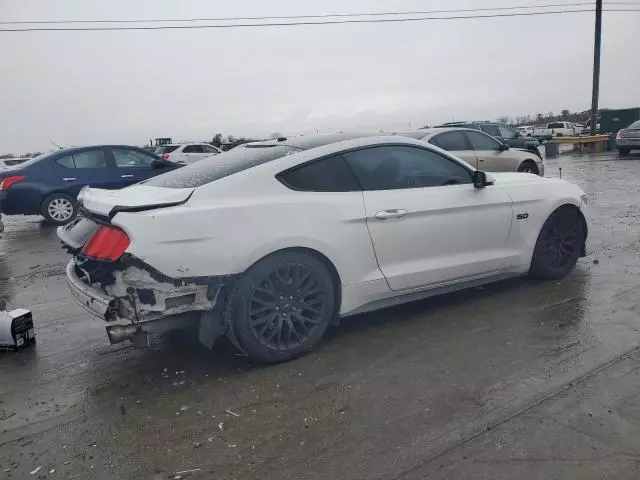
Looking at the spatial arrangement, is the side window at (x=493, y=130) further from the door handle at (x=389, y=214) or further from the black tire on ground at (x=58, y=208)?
the door handle at (x=389, y=214)

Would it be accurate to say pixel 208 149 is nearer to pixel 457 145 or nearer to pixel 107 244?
pixel 457 145

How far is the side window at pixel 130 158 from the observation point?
1134 cm

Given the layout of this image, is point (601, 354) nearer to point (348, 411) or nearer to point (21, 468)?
point (348, 411)

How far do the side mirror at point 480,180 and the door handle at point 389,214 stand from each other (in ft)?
2.91

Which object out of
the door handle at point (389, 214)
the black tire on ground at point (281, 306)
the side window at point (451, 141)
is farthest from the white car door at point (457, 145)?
the black tire on ground at point (281, 306)

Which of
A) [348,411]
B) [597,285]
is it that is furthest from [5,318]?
[597,285]

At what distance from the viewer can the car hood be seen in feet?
11.3

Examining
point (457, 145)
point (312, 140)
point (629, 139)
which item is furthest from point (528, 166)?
point (629, 139)

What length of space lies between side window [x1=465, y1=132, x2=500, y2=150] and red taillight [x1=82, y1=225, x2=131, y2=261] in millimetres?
9004

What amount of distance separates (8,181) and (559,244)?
961 centimetres

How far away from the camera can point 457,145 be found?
10.9 m

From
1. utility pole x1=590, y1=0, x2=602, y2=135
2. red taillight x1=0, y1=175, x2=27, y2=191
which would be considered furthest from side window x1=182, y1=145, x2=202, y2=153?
utility pole x1=590, y1=0, x2=602, y2=135

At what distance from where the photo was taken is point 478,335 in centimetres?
407

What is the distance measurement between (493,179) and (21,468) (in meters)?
4.07
